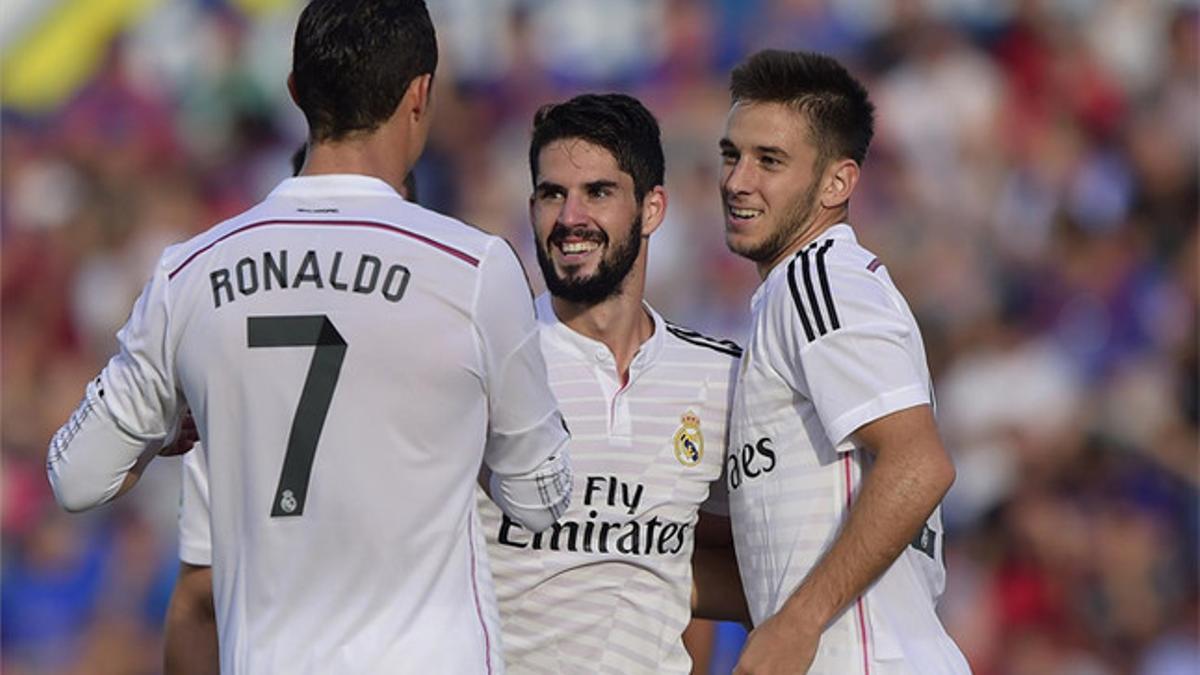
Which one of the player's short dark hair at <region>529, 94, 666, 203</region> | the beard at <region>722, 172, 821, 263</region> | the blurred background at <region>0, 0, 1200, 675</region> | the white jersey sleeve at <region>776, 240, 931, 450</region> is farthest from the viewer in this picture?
the blurred background at <region>0, 0, 1200, 675</region>

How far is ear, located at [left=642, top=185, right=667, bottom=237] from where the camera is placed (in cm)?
469

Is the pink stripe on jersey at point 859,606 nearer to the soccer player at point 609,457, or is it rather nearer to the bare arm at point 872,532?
the bare arm at point 872,532

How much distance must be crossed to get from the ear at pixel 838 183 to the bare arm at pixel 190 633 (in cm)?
181

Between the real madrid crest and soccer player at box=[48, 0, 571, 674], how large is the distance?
1142 mm

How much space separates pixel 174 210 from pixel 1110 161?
4.40m

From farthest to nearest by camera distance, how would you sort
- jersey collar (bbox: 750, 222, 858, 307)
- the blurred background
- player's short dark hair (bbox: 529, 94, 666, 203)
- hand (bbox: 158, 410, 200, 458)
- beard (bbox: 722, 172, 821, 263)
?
1. the blurred background
2. player's short dark hair (bbox: 529, 94, 666, 203)
3. beard (bbox: 722, 172, 821, 263)
4. jersey collar (bbox: 750, 222, 858, 307)
5. hand (bbox: 158, 410, 200, 458)

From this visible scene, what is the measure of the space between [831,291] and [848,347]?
5.9 inches

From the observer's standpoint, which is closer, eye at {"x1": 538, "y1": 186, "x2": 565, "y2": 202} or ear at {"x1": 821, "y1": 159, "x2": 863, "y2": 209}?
ear at {"x1": 821, "y1": 159, "x2": 863, "y2": 209}

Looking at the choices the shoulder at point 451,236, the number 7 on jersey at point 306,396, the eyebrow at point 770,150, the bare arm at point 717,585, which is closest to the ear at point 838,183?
the eyebrow at point 770,150

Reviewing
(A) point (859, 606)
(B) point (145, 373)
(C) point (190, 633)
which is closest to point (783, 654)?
(A) point (859, 606)

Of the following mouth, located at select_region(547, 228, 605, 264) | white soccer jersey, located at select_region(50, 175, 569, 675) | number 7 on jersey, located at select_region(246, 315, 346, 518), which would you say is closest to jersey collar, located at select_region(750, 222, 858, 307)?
mouth, located at select_region(547, 228, 605, 264)

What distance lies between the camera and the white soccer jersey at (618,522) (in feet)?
13.9

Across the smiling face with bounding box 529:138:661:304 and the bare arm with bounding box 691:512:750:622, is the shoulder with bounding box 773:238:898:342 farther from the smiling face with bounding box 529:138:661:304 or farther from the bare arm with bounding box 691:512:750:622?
the bare arm with bounding box 691:512:750:622

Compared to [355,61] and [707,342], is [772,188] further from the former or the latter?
[355,61]
